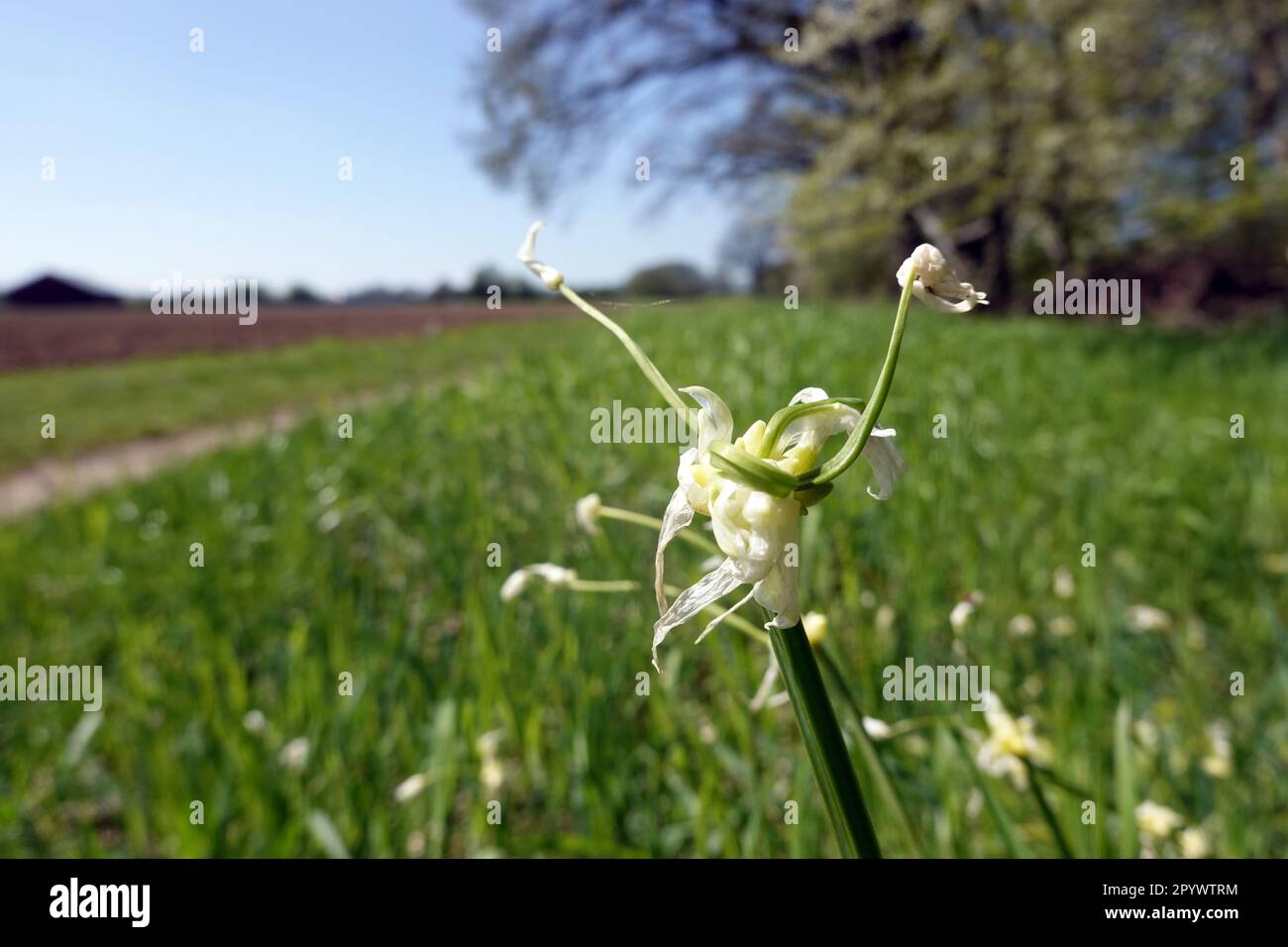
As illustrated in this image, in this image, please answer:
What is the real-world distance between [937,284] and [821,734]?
148 mm

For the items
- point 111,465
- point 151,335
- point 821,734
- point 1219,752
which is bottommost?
point 1219,752

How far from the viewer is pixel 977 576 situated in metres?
2.14

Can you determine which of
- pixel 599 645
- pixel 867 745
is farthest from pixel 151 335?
pixel 867 745

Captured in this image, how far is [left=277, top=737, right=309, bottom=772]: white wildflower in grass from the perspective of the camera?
147 centimetres

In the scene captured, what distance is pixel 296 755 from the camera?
4.84 ft

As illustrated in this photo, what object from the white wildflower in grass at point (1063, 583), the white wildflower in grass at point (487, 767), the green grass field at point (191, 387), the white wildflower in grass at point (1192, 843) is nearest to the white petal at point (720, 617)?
the white wildflower in grass at point (1192, 843)

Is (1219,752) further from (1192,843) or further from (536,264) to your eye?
(536,264)

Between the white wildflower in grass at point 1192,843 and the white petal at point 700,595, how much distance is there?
929 mm

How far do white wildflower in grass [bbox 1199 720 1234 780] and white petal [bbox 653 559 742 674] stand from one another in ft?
4.53

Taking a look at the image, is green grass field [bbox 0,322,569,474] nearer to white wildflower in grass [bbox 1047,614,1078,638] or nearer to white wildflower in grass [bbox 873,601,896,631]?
white wildflower in grass [bbox 873,601,896,631]

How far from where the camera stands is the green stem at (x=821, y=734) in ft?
0.84
